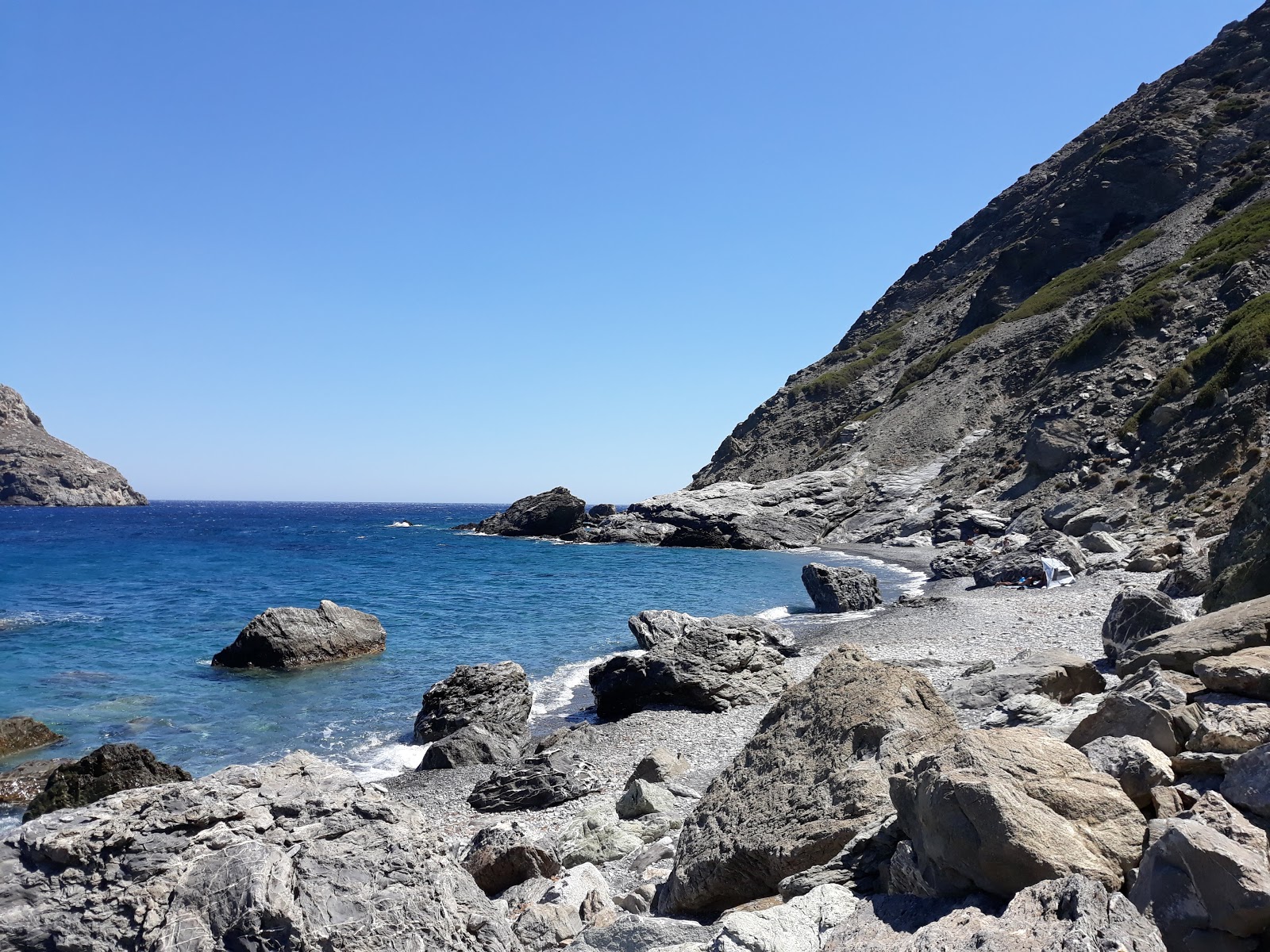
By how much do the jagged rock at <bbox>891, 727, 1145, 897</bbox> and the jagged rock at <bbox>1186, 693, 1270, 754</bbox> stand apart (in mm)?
873

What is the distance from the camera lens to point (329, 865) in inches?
196

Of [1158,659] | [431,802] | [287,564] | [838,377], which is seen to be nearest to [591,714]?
[431,802]

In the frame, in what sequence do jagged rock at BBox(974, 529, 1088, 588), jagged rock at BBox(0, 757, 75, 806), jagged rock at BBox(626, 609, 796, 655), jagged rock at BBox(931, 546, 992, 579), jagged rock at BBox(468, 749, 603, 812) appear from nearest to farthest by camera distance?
jagged rock at BBox(468, 749, 603, 812) → jagged rock at BBox(0, 757, 75, 806) → jagged rock at BBox(626, 609, 796, 655) → jagged rock at BBox(974, 529, 1088, 588) → jagged rock at BBox(931, 546, 992, 579)

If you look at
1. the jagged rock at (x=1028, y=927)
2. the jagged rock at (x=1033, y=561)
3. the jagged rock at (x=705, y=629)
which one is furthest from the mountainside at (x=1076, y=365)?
the jagged rock at (x=1028, y=927)

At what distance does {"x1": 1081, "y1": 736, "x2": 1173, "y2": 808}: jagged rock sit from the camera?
5059 millimetres

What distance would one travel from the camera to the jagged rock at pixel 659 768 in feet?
40.2

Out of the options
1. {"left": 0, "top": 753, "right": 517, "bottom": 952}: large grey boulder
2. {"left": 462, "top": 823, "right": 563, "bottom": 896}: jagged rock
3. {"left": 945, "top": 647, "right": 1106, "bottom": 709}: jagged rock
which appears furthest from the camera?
{"left": 945, "top": 647, "right": 1106, "bottom": 709}: jagged rock

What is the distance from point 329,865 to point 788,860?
11.0ft

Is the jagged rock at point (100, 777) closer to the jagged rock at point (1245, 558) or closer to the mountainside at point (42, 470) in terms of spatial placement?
the jagged rock at point (1245, 558)

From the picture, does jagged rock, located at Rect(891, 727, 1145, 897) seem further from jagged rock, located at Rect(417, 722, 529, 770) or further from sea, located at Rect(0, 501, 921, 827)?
sea, located at Rect(0, 501, 921, 827)

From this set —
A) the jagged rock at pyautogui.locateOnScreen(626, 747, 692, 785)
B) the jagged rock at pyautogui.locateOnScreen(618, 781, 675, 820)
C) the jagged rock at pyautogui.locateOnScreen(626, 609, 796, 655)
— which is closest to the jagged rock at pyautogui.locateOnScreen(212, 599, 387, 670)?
the jagged rock at pyautogui.locateOnScreen(626, 609, 796, 655)

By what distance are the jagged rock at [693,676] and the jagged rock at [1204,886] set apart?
13692mm

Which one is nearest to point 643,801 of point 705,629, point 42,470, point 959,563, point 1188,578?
point 705,629

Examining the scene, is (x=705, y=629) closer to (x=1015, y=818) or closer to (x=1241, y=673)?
(x=1241, y=673)
